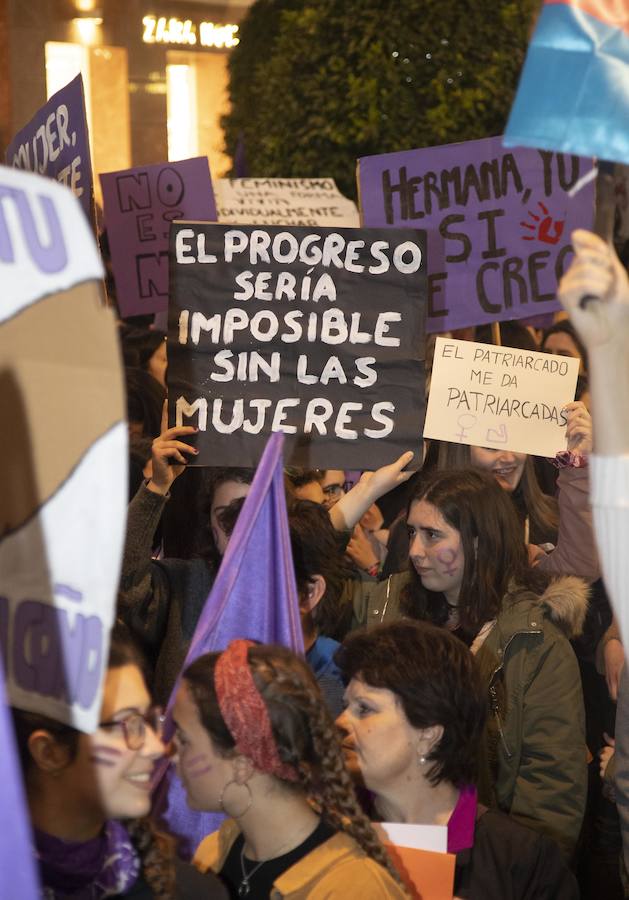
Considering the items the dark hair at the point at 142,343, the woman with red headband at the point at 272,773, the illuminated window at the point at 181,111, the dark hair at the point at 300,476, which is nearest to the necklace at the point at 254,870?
the woman with red headband at the point at 272,773

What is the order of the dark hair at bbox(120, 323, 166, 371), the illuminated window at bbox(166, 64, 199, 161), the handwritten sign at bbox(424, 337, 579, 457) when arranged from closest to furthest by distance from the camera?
the handwritten sign at bbox(424, 337, 579, 457)
the dark hair at bbox(120, 323, 166, 371)
the illuminated window at bbox(166, 64, 199, 161)

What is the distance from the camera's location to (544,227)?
15.0 feet

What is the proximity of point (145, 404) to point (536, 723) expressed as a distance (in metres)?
2.40

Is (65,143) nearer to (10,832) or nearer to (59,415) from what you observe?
(59,415)

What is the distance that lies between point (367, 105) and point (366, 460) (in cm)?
555

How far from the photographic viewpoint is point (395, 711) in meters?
2.59

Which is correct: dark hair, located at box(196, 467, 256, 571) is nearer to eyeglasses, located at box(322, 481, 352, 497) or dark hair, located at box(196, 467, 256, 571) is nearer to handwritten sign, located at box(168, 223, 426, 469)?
handwritten sign, located at box(168, 223, 426, 469)

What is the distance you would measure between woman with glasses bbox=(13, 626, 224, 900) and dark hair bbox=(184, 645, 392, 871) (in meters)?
0.22

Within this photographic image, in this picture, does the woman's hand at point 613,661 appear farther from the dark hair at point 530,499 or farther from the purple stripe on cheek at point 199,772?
the purple stripe on cheek at point 199,772

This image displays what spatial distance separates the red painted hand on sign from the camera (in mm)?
4527

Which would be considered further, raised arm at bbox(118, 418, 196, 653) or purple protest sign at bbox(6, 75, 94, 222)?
purple protest sign at bbox(6, 75, 94, 222)

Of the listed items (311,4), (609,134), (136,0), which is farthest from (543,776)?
(136,0)

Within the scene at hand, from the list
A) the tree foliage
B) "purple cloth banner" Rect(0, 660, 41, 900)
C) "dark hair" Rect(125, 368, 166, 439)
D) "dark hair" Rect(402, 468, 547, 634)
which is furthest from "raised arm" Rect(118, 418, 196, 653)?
the tree foliage

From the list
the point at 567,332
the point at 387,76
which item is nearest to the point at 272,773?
the point at 567,332
